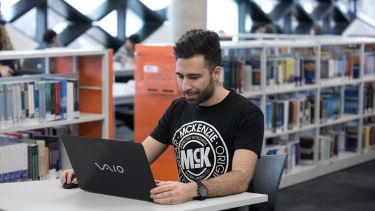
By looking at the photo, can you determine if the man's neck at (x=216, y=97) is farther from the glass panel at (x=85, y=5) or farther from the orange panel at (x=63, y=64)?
the glass panel at (x=85, y=5)

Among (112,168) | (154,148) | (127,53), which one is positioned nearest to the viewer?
(112,168)

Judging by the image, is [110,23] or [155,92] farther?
[110,23]

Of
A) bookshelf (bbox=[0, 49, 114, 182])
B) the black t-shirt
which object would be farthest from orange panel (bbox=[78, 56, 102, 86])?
the black t-shirt

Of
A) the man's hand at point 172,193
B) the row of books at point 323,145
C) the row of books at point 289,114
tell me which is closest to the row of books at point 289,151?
the row of books at point 323,145

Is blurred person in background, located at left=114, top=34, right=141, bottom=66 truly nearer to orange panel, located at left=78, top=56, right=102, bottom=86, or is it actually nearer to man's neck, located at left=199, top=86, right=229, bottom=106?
orange panel, located at left=78, top=56, right=102, bottom=86

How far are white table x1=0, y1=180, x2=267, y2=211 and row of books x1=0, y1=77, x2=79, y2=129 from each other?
1574mm

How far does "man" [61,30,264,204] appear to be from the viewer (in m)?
2.85

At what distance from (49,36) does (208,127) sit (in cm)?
675

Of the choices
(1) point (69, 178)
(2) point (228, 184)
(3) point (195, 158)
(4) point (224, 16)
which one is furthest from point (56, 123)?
(4) point (224, 16)

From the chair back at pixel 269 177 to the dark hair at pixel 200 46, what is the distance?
24.9 inches

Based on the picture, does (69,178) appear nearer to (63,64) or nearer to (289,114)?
(63,64)

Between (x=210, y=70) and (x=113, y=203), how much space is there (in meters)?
0.71

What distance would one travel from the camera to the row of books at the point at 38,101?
4.44 metres

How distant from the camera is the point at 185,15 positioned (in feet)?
19.9
